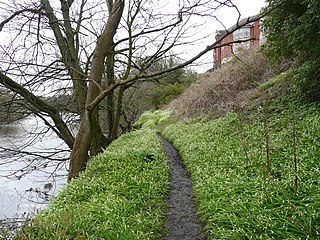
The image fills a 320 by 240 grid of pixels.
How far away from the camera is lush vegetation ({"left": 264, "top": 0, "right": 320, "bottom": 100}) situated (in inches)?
290

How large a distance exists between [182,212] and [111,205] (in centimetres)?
113

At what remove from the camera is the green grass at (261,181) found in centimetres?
372

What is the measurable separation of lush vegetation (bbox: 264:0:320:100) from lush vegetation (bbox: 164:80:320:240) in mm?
685

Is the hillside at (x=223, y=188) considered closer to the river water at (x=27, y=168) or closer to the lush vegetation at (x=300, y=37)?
the lush vegetation at (x=300, y=37)

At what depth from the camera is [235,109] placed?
1229 cm

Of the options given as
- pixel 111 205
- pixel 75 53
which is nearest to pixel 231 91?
pixel 75 53

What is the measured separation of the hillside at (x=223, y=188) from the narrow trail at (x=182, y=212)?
0.38ft

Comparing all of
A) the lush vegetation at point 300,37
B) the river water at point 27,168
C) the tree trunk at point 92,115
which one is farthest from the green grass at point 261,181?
the river water at point 27,168

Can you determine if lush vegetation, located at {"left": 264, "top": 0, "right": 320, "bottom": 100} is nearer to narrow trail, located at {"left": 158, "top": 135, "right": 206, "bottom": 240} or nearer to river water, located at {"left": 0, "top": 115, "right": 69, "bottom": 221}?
narrow trail, located at {"left": 158, "top": 135, "right": 206, "bottom": 240}

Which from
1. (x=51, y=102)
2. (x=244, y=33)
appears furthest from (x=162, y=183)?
(x=244, y=33)

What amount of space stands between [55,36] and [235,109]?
22.1ft

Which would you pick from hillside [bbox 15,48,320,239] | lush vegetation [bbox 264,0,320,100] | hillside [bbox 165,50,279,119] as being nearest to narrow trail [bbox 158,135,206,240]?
hillside [bbox 15,48,320,239]

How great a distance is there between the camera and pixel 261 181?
4957mm

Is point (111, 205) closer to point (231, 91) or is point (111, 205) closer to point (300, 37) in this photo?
point (300, 37)
